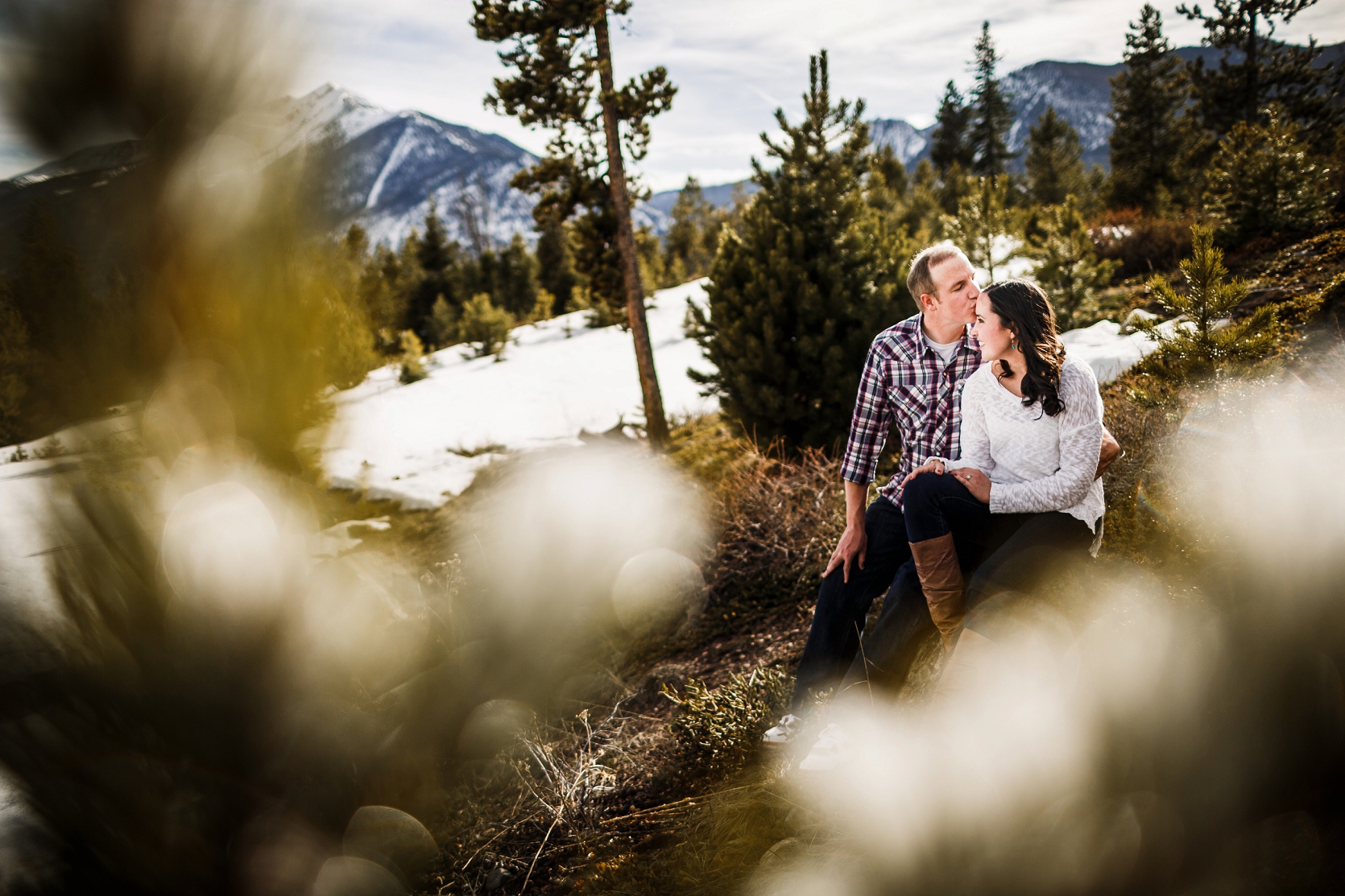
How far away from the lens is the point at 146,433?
104cm

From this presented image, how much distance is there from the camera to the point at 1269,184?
7.02 m

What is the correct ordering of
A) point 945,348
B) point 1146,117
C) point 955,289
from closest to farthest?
point 955,289
point 945,348
point 1146,117

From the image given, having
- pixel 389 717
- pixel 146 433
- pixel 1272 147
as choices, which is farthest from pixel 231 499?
pixel 1272 147

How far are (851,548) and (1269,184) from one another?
317 inches

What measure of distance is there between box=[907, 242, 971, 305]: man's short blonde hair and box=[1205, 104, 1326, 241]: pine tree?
6902 mm

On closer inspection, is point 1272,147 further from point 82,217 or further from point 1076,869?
point 82,217

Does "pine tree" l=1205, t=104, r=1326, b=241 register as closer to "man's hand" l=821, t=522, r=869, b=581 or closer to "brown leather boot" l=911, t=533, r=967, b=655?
"man's hand" l=821, t=522, r=869, b=581

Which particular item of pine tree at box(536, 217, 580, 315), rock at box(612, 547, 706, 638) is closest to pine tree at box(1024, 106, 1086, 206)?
pine tree at box(536, 217, 580, 315)

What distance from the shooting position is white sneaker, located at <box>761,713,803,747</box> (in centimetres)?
245

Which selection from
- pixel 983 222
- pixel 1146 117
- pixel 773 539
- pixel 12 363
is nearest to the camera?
pixel 12 363

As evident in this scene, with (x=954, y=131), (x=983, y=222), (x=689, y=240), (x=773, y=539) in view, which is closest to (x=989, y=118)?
(x=954, y=131)

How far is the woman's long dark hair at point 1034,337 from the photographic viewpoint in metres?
2.06

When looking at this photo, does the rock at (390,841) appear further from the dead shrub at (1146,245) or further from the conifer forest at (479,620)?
the dead shrub at (1146,245)

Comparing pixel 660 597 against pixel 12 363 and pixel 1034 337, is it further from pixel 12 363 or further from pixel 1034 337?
pixel 12 363
